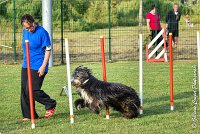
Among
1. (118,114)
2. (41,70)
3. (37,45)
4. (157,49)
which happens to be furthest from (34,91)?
(157,49)

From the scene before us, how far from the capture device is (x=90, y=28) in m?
23.6

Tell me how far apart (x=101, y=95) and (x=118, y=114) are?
36.5 inches

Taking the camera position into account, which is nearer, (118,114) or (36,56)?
(36,56)

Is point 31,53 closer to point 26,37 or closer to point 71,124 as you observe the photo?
point 26,37

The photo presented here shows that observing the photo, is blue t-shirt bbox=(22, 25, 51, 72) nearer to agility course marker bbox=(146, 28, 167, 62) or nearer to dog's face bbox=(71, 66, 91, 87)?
dog's face bbox=(71, 66, 91, 87)

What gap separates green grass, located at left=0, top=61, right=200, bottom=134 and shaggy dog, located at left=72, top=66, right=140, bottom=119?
0.75 feet

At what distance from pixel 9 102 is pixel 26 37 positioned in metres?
2.48

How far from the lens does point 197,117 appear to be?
9.28 meters

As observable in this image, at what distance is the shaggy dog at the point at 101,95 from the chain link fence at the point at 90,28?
418 inches

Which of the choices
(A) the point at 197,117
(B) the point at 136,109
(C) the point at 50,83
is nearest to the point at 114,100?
(B) the point at 136,109

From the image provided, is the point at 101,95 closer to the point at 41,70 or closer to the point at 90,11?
the point at 41,70

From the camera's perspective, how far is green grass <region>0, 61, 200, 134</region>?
8547mm

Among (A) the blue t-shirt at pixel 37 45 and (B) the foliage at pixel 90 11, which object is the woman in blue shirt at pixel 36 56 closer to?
(A) the blue t-shirt at pixel 37 45

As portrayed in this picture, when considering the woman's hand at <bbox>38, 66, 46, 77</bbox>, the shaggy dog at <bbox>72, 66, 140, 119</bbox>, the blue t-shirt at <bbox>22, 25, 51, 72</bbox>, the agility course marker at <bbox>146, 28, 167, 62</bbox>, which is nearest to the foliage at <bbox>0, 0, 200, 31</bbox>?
the agility course marker at <bbox>146, 28, 167, 62</bbox>
